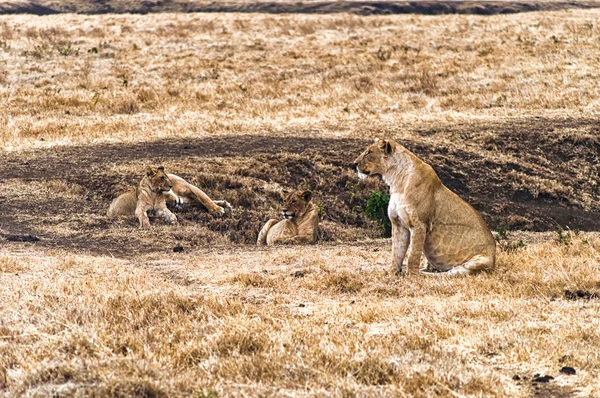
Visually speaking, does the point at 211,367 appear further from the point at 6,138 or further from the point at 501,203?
the point at 6,138

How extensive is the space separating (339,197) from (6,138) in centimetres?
1022

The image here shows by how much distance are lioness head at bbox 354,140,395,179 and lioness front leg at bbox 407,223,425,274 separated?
0.99m

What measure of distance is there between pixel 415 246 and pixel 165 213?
27.4ft

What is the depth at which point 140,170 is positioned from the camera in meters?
21.8

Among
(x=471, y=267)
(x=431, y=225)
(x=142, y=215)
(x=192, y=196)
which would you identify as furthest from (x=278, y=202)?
(x=471, y=267)

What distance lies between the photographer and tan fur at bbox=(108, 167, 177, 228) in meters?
18.2

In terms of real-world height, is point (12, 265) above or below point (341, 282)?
below

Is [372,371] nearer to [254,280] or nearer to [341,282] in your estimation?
[341,282]

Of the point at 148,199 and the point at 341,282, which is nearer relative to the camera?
the point at 341,282

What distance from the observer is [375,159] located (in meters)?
11.6

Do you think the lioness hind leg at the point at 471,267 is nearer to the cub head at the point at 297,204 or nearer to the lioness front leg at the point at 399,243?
the lioness front leg at the point at 399,243

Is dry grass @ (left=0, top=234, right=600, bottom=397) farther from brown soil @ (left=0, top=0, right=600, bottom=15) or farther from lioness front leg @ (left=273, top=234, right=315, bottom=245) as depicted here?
brown soil @ (left=0, top=0, right=600, bottom=15)

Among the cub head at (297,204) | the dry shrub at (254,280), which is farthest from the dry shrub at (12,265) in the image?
the cub head at (297,204)

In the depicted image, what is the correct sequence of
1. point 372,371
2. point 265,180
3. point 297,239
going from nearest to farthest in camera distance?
1. point 372,371
2. point 297,239
3. point 265,180
